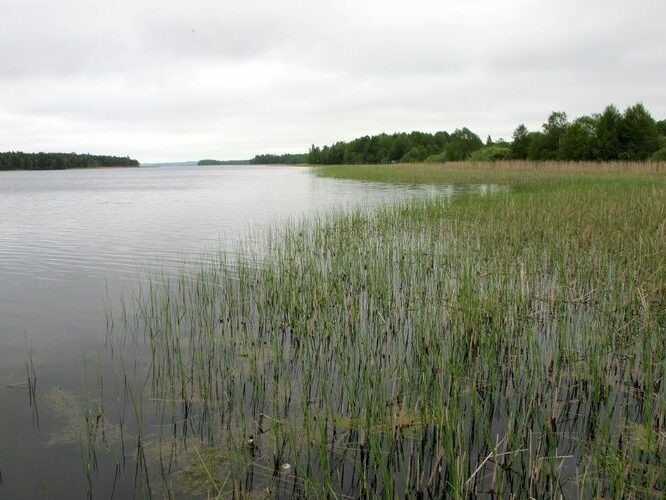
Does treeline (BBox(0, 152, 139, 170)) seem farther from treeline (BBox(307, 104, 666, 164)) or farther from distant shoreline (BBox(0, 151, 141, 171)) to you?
treeline (BBox(307, 104, 666, 164))

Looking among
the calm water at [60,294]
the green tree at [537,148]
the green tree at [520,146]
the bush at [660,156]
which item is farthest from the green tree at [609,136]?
the calm water at [60,294]

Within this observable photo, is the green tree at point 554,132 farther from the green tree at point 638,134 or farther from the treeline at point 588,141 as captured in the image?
the green tree at point 638,134

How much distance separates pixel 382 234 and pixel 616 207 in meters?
5.55

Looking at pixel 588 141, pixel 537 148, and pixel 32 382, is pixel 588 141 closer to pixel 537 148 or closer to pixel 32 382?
pixel 537 148

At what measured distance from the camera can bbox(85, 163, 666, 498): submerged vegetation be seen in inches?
126

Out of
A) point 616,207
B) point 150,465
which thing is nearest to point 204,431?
point 150,465

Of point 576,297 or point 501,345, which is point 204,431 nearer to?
point 501,345

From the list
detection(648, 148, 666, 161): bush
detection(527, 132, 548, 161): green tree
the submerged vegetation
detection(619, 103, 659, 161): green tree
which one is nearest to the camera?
the submerged vegetation

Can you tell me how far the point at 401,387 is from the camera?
166 inches

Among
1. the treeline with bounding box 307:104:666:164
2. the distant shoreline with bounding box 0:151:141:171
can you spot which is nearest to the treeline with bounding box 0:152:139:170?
the distant shoreline with bounding box 0:151:141:171

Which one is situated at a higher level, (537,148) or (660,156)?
(537,148)

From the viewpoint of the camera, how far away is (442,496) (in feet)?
10.0

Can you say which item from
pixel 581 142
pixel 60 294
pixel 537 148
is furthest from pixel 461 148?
pixel 60 294

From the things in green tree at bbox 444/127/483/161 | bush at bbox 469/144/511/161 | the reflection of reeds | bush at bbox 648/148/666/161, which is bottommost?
the reflection of reeds
